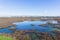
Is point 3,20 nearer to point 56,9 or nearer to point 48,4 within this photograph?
point 48,4

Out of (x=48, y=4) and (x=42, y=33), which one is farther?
(x=48, y=4)

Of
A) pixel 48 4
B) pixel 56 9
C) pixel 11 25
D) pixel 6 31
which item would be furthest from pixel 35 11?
pixel 6 31

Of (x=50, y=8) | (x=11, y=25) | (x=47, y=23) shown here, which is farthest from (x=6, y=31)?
(x=50, y=8)

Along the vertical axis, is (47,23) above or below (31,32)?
above

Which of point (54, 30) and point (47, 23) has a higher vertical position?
point (47, 23)

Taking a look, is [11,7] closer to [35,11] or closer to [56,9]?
[35,11]

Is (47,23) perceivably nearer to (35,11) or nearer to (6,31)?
(35,11)

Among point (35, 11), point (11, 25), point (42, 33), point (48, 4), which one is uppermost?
point (48, 4)
